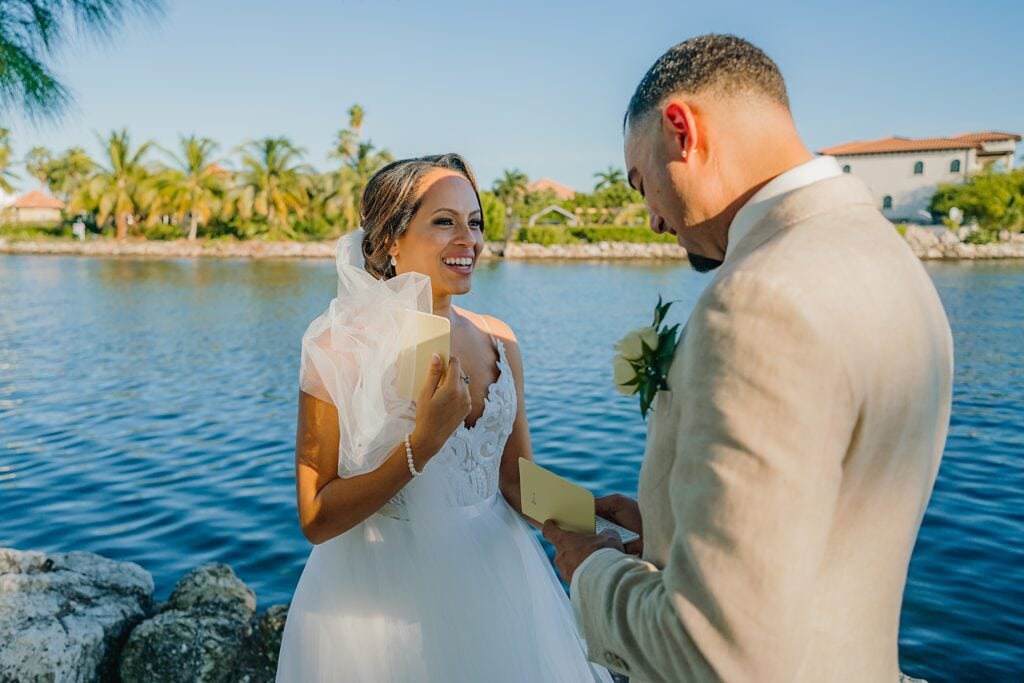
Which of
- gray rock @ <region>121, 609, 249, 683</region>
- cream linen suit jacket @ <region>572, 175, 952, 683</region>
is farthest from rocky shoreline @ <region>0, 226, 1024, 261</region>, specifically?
cream linen suit jacket @ <region>572, 175, 952, 683</region>

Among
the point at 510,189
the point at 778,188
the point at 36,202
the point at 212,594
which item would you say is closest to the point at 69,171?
the point at 36,202

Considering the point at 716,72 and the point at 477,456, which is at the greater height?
the point at 716,72

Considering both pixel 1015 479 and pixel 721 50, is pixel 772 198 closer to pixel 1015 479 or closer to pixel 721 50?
pixel 721 50

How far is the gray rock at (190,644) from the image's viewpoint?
142 inches

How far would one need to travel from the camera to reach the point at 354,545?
8.35 ft

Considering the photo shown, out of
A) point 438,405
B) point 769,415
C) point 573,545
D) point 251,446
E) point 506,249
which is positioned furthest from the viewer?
point 506,249

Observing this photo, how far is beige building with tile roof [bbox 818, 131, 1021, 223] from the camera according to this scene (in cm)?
6975

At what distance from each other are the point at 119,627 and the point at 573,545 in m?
3.18

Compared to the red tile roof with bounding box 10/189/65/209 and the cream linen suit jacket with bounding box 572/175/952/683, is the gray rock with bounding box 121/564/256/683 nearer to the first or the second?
the cream linen suit jacket with bounding box 572/175/952/683

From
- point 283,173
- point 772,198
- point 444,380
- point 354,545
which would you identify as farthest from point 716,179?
point 283,173

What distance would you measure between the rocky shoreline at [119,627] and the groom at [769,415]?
300cm

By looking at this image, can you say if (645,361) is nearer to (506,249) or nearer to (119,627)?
(119,627)

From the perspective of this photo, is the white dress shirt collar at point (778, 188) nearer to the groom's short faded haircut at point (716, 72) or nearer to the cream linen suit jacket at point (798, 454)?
the cream linen suit jacket at point (798, 454)

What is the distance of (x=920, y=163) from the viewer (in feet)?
235
